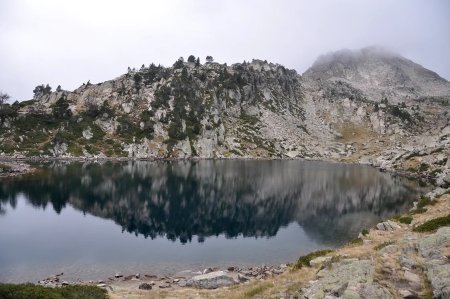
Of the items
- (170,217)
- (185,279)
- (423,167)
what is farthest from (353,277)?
(423,167)

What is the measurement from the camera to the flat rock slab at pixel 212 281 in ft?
118

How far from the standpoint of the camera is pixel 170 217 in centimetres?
7181

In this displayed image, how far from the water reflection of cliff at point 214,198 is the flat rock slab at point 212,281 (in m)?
21.2

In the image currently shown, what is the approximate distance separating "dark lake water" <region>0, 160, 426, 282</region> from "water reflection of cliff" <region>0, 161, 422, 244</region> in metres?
0.22

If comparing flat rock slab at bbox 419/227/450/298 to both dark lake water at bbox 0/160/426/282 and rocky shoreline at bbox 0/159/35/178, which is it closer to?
dark lake water at bbox 0/160/426/282

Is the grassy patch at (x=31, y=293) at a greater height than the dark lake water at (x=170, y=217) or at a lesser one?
greater

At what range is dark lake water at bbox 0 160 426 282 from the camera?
4791cm

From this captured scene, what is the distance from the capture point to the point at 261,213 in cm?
7800

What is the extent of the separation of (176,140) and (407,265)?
16799 centimetres

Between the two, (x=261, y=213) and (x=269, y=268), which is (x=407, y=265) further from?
(x=261, y=213)

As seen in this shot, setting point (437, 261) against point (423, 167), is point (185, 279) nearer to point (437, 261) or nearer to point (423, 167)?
point (437, 261)

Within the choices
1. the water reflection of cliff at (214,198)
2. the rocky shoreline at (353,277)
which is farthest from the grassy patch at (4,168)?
the rocky shoreline at (353,277)

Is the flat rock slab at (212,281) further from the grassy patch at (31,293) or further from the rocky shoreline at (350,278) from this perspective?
the grassy patch at (31,293)

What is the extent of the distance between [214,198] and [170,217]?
19.1 m
